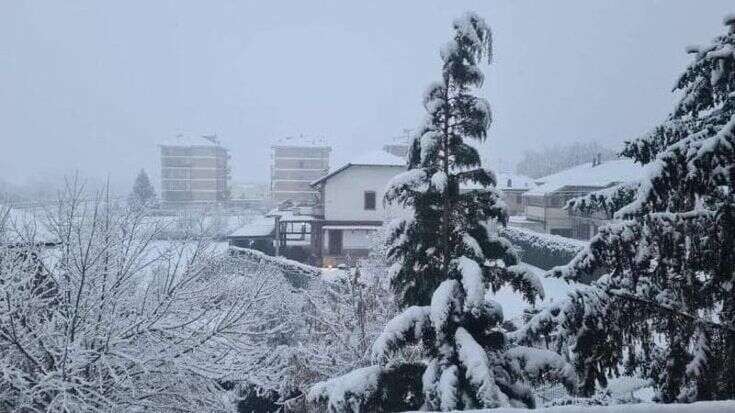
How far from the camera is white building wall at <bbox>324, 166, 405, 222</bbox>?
107ft

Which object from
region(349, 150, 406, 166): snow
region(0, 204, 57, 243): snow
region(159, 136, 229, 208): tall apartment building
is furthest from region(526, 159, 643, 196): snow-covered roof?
region(159, 136, 229, 208): tall apartment building

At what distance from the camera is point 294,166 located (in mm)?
83688

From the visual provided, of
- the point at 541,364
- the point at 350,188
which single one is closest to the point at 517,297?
the point at 350,188

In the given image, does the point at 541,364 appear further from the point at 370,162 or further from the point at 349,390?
the point at 370,162

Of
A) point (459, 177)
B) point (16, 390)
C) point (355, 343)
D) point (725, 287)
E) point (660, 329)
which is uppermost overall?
point (459, 177)

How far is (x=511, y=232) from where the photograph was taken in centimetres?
3325

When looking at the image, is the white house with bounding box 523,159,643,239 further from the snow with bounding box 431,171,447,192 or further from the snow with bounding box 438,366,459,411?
the snow with bounding box 438,366,459,411

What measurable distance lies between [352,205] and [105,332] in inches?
1004

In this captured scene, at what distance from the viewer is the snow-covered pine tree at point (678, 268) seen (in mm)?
4266

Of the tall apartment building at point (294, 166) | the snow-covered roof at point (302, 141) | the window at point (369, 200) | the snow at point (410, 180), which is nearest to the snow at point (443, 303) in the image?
the snow at point (410, 180)

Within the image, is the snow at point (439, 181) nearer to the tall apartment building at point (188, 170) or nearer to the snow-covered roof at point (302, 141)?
the snow-covered roof at point (302, 141)

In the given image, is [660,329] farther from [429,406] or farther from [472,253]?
[429,406]

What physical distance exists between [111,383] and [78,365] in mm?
721

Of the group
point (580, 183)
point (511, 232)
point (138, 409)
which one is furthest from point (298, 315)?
point (580, 183)
